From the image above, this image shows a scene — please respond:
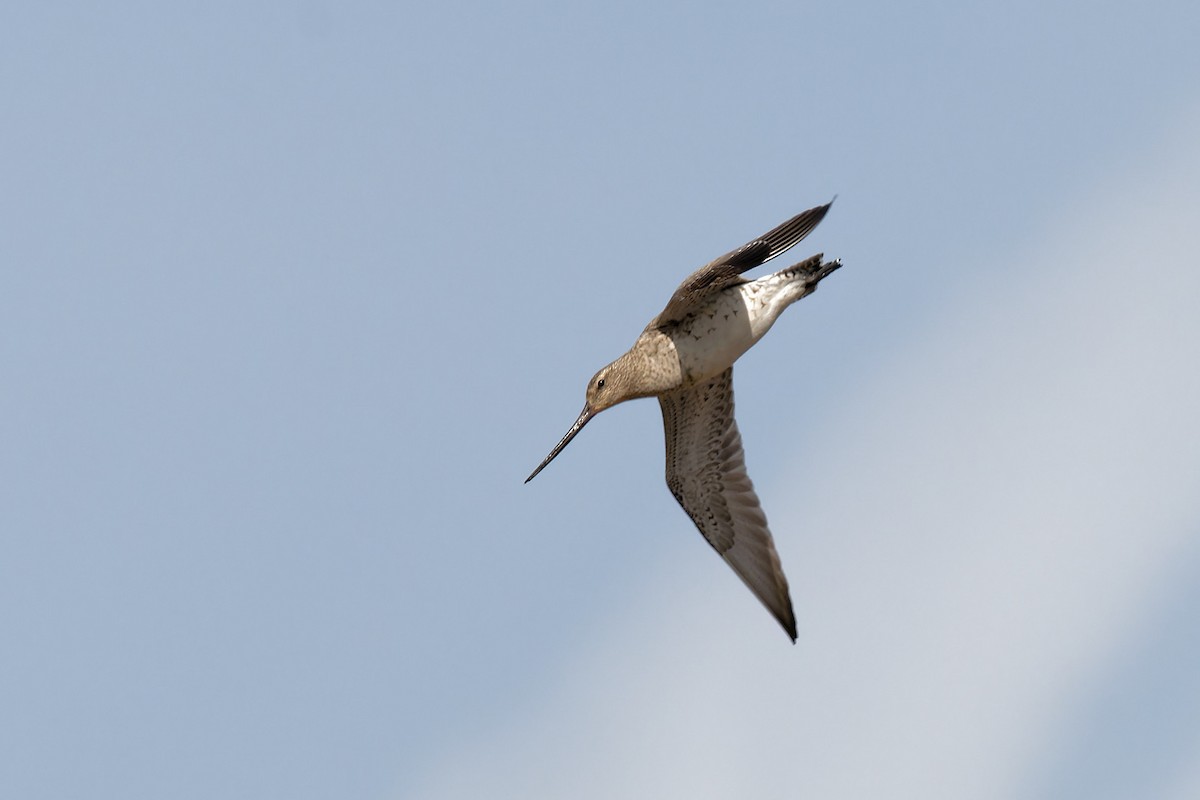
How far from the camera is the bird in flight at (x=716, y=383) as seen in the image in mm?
17984

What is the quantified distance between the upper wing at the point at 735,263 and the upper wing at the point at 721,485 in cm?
181

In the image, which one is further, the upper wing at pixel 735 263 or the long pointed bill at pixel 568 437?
the long pointed bill at pixel 568 437

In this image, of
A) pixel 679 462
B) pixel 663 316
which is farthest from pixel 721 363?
pixel 679 462

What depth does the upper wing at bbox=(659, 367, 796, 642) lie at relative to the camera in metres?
19.6

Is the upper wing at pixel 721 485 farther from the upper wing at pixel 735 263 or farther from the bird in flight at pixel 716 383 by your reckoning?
the upper wing at pixel 735 263

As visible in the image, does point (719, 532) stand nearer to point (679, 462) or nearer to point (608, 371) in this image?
point (679, 462)

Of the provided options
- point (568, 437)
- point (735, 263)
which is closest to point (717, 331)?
point (735, 263)

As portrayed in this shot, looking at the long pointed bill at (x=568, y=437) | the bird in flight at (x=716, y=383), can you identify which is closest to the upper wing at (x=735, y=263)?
the bird in flight at (x=716, y=383)

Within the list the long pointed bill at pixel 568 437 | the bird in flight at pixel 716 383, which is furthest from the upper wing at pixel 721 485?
the long pointed bill at pixel 568 437

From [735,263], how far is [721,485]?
3648 millimetres

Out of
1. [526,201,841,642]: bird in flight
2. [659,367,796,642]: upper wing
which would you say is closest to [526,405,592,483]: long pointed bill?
[526,201,841,642]: bird in flight

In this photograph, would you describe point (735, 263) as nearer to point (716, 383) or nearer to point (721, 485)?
point (716, 383)

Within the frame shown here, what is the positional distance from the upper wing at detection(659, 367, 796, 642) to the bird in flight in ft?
0.04

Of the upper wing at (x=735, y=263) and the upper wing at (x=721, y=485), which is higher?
the upper wing at (x=735, y=263)
